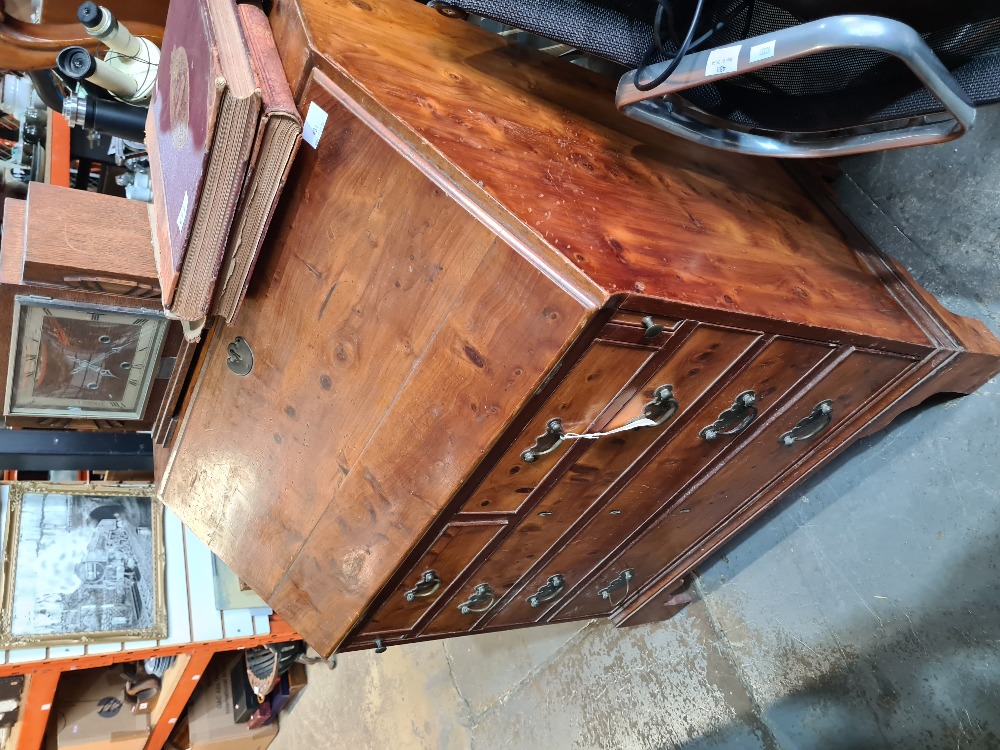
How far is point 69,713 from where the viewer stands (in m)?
3.02

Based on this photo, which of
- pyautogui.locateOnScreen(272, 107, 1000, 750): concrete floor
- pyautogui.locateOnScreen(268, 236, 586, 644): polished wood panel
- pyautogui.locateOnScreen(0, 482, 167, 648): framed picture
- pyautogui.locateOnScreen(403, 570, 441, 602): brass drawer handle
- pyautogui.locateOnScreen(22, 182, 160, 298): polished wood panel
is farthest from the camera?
pyautogui.locateOnScreen(0, 482, 167, 648): framed picture

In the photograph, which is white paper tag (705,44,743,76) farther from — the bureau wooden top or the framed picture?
the framed picture

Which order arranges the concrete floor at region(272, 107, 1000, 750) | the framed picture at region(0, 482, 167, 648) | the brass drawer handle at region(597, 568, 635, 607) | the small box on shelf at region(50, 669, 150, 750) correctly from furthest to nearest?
the small box on shelf at region(50, 669, 150, 750) < the framed picture at region(0, 482, 167, 648) < the brass drawer handle at region(597, 568, 635, 607) < the concrete floor at region(272, 107, 1000, 750)

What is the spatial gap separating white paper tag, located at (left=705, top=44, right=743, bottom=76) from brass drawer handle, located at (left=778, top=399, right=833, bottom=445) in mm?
701

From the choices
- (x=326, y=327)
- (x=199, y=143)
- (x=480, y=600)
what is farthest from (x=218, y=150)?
(x=480, y=600)

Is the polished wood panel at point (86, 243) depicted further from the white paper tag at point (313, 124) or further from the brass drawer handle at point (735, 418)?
the brass drawer handle at point (735, 418)

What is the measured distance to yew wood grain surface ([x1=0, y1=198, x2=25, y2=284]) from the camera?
1481 millimetres

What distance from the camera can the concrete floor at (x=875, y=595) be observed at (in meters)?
1.60

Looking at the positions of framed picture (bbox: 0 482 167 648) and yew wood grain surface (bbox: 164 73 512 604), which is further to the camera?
framed picture (bbox: 0 482 167 648)

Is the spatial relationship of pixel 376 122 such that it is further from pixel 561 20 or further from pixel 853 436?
pixel 853 436

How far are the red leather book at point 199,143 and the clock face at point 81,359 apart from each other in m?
0.48

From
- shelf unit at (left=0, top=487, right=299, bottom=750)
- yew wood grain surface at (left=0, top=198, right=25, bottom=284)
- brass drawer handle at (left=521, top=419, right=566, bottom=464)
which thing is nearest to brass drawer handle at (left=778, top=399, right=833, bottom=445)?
brass drawer handle at (left=521, top=419, right=566, bottom=464)

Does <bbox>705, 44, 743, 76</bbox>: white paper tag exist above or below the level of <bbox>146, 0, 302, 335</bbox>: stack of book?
below

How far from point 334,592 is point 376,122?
84 centimetres
